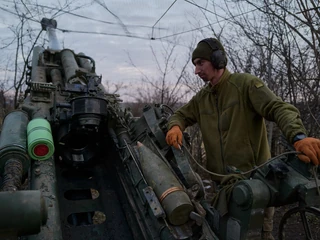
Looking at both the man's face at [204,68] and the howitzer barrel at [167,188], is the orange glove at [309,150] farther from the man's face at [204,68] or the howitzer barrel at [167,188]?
the man's face at [204,68]

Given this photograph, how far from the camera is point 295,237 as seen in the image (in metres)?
4.57

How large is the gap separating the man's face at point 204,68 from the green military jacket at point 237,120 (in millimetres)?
114

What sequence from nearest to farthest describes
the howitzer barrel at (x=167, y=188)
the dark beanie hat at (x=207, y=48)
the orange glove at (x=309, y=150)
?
the orange glove at (x=309, y=150)
the howitzer barrel at (x=167, y=188)
the dark beanie hat at (x=207, y=48)

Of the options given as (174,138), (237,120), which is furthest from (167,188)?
(237,120)

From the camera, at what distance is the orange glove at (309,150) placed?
7.59ft

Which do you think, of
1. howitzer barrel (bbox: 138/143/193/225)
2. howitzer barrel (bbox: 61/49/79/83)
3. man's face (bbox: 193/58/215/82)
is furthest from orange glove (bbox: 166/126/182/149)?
howitzer barrel (bbox: 61/49/79/83)

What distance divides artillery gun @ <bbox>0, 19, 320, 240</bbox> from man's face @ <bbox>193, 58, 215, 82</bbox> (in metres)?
0.74

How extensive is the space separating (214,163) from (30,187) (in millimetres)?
1769

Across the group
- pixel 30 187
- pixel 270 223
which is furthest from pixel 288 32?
pixel 30 187

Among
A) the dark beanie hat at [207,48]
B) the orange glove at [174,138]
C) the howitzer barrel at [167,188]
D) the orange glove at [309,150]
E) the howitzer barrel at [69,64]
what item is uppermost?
the howitzer barrel at [69,64]

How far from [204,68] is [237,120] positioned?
1.93 ft

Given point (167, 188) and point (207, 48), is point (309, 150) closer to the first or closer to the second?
point (167, 188)

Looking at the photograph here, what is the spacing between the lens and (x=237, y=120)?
3197mm

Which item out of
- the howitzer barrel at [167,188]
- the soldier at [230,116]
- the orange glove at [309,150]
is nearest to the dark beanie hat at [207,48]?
the soldier at [230,116]
